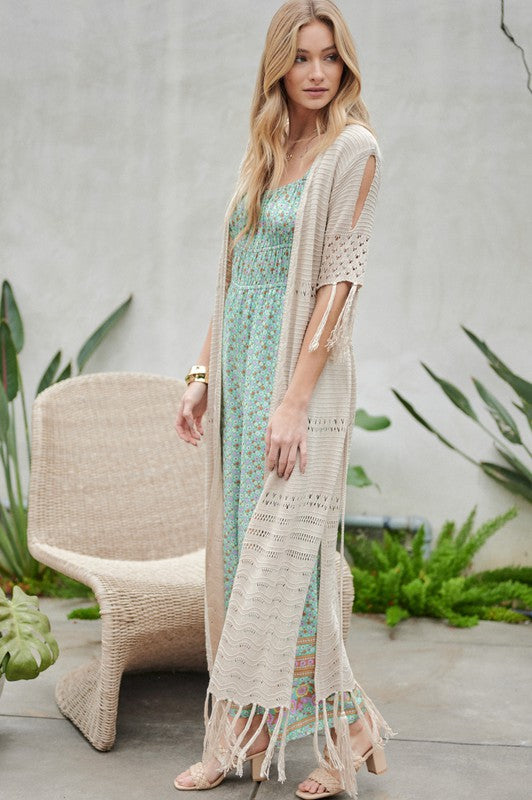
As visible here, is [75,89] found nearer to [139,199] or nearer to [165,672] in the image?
[139,199]

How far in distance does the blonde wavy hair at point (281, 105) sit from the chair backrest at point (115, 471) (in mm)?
1323

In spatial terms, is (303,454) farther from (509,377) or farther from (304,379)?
(509,377)

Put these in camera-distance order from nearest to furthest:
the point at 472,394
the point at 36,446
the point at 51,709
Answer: the point at 51,709 → the point at 36,446 → the point at 472,394

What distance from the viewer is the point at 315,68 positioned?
7.68ft

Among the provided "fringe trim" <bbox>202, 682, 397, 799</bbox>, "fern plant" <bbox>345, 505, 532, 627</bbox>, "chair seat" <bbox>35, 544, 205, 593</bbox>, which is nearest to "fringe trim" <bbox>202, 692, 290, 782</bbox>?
"fringe trim" <bbox>202, 682, 397, 799</bbox>

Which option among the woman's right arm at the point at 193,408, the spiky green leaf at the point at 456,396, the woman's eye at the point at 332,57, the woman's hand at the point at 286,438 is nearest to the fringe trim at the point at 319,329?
the woman's hand at the point at 286,438

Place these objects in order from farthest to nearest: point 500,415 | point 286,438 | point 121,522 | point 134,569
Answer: point 500,415 → point 121,522 → point 134,569 → point 286,438

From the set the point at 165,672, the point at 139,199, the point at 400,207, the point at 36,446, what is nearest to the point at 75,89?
the point at 139,199

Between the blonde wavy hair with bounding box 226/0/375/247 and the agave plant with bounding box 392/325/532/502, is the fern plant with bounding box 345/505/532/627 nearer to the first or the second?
the agave plant with bounding box 392/325/532/502

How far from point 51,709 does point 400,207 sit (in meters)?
2.75

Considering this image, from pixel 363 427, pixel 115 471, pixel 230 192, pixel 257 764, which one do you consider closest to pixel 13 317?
pixel 230 192

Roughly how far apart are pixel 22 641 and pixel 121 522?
2.95 ft

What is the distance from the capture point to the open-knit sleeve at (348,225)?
2322 millimetres

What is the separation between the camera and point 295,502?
2352 millimetres
